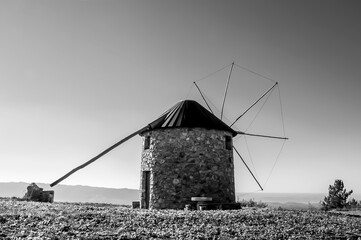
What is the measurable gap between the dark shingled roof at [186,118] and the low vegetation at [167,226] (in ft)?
28.0

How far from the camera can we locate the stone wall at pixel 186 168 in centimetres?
1967

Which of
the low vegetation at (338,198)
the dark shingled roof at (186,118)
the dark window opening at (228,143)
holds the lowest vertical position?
the low vegetation at (338,198)

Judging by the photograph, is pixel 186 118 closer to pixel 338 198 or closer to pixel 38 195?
pixel 38 195

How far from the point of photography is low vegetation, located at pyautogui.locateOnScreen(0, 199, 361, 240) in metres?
9.57

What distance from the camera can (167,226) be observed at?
11.1 metres

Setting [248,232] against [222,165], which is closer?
[248,232]

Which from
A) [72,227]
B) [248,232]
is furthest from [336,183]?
[72,227]

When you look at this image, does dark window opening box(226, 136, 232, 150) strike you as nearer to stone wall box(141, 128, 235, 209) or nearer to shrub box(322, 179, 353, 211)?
stone wall box(141, 128, 235, 209)

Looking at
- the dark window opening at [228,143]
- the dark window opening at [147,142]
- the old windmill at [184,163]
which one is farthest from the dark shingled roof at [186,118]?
the dark window opening at [147,142]

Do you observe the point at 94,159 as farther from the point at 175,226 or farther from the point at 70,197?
the point at 70,197

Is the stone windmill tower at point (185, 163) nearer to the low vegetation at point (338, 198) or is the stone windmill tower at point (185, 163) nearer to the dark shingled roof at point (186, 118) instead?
the dark shingled roof at point (186, 118)

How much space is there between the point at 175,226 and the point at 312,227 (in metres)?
5.49

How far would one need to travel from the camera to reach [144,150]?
22.3m

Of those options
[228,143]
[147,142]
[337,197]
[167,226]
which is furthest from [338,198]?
[167,226]
